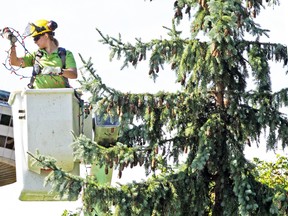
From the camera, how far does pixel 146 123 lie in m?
12.8

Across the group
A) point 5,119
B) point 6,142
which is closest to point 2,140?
point 6,142

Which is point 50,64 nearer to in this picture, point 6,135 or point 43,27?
point 43,27

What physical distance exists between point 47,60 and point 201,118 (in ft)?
7.46

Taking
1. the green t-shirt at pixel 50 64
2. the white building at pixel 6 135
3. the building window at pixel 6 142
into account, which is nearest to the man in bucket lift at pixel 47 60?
the green t-shirt at pixel 50 64

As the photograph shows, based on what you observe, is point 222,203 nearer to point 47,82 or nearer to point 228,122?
point 228,122

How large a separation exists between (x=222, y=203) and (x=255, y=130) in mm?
980

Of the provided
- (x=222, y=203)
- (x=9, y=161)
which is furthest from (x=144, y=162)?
(x=9, y=161)

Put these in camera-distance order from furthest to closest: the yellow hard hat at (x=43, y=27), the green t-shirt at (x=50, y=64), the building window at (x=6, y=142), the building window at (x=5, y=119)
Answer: the building window at (x=6, y=142) < the building window at (x=5, y=119) < the yellow hard hat at (x=43, y=27) < the green t-shirt at (x=50, y=64)

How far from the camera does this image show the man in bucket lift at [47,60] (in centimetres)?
1159

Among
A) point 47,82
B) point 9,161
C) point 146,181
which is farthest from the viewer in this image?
point 9,161

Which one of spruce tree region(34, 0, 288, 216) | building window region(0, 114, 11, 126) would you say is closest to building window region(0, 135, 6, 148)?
building window region(0, 114, 11, 126)

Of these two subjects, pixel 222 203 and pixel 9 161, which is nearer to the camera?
pixel 222 203

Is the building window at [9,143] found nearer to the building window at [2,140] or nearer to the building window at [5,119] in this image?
the building window at [2,140]

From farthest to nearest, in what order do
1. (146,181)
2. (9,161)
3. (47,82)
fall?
(9,161) → (146,181) → (47,82)
